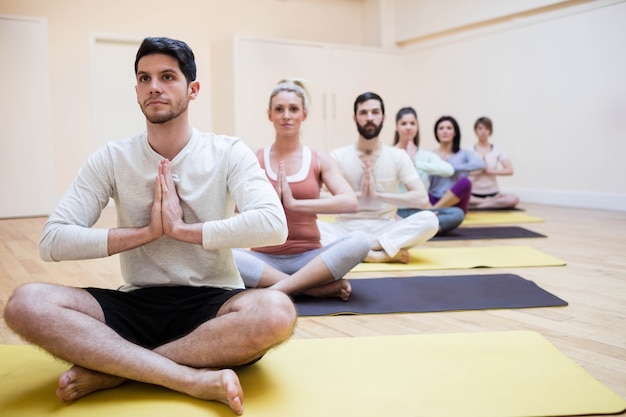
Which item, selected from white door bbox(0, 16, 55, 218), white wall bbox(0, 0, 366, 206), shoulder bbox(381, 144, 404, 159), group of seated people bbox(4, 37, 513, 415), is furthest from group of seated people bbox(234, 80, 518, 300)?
white door bbox(0, 16, 55, 218)

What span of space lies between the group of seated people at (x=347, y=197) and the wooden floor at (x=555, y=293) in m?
0.28

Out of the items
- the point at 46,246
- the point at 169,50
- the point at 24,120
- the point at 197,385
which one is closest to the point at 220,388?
the point at 197,385

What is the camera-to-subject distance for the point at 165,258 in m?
1.75

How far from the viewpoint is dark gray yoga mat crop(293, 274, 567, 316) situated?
Result: 2537mm

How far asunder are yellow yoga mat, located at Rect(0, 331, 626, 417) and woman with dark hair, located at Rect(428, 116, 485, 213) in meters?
2.77

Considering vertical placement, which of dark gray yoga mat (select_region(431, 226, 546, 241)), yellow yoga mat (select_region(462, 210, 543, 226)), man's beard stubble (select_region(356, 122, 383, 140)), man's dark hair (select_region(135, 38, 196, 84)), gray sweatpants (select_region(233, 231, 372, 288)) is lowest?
dark gray yoga mat (select_region(431, 226, 546, 241))

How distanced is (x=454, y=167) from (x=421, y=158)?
749 mm

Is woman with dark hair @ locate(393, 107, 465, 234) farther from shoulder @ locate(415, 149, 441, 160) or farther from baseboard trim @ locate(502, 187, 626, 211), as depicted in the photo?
baseboard trim @ locate(502, 187, 626, 211)

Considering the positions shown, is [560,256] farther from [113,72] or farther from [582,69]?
[113,72]

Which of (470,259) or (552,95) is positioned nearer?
(470,259)

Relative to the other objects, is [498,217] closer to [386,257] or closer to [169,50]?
[386,257]

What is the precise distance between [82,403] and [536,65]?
6.69 m

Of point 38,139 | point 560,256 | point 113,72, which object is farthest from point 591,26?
point 38,139

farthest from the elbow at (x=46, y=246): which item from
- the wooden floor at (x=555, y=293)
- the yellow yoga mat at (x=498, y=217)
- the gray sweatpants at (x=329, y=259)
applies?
the yellow yoga mat at (x=498, y=217)
